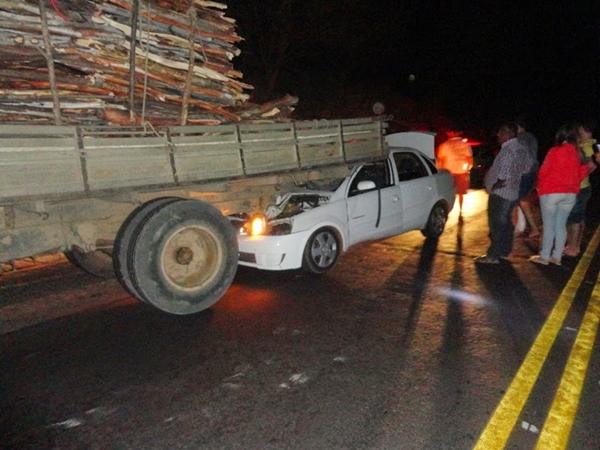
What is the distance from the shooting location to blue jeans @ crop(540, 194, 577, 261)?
5812 mm

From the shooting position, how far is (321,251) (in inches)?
226

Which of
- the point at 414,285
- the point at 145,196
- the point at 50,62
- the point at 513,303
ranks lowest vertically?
the point at 513,303

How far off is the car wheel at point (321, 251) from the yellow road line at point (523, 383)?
2.53 meters

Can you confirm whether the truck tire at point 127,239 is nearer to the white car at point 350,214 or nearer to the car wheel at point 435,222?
the white car at point 350,214

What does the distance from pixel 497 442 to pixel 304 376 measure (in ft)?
4.43

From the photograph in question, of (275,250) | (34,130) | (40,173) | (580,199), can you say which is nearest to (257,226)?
(275,250)

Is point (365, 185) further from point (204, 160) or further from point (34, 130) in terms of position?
point (34, 130)

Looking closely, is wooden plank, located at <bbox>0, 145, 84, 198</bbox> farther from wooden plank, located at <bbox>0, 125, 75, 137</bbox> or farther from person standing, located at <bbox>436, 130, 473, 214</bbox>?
person standing, located at <bbox>436, 130, 473, 214</bbox>

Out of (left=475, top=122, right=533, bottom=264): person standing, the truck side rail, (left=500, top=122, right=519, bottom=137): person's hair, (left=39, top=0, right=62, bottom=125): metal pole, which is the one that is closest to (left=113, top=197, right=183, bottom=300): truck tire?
the truck side rail

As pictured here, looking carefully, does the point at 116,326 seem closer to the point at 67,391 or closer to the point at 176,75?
the point at 67,391

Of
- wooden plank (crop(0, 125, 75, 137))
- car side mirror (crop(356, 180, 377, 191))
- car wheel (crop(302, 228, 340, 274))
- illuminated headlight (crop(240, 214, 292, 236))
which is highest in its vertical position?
wooden plank (crop(0, 125, 75, 137))

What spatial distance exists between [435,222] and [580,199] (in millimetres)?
2096

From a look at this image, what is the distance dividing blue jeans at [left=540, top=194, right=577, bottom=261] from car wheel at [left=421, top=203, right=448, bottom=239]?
5.95 ft

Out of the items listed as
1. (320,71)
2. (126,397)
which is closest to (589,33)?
(320,71)
